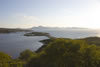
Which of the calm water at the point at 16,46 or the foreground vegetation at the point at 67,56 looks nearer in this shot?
the foreground vegetation at the point at 67,56

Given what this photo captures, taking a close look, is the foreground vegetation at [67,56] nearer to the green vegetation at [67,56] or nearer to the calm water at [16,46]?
the green vegetation at [67,56]

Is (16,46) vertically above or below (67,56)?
below

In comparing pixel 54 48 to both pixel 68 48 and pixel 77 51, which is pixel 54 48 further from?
pixel 77 51

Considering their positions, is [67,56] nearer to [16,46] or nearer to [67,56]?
[67,56]

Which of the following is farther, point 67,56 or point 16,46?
point 16,46

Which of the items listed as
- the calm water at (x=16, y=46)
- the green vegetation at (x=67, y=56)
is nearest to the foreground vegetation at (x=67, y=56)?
the green vegetation at (x=67, y=56)

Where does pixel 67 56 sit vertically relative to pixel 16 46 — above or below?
above

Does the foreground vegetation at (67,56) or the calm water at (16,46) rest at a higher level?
the foreground vegetation at (67,56)

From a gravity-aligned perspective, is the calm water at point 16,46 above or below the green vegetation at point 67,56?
below

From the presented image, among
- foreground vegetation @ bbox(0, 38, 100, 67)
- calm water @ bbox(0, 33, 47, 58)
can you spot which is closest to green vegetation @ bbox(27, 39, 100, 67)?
foreground vegetation @ bbox(0, 38, 100, 67)

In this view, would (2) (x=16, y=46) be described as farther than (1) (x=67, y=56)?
Yes

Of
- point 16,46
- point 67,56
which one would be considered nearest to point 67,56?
point 67,56

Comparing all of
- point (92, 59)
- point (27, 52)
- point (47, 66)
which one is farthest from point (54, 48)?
point (27, 52)

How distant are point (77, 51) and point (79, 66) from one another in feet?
7.01
